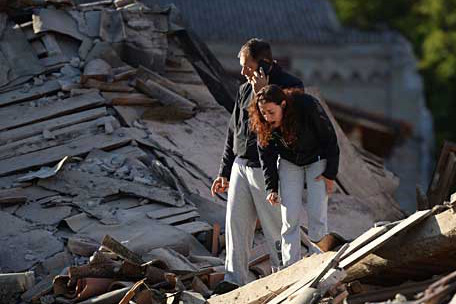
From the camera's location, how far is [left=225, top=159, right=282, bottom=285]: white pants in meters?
8.98

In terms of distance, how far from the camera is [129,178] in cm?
1101

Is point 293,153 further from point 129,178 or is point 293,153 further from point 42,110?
point 42,110

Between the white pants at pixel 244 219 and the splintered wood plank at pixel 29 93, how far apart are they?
3.31 m

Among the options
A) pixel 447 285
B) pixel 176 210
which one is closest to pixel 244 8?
pixel 176 210

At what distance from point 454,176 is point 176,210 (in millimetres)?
2892

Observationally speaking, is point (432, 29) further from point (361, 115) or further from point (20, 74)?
point (20, 74)

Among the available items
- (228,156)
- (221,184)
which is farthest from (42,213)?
(228,156)

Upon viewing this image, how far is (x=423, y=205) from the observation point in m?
11.5

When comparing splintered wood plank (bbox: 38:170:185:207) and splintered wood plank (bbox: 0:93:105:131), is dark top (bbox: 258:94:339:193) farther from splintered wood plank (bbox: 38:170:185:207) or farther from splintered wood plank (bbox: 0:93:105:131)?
splintered wood plank (bbox: 0:93:105:131)

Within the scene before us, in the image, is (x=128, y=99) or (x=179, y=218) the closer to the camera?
(x=179, y=218)

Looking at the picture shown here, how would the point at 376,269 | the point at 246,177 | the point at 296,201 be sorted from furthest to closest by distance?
the point at 246,177 < the point at 296,201 < the point at 376,269

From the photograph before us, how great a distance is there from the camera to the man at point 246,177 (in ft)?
29.0

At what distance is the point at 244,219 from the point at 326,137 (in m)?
0.89

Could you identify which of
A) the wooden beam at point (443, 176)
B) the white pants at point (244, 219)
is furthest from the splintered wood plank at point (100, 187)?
the wooden beam at point (443, 176)
